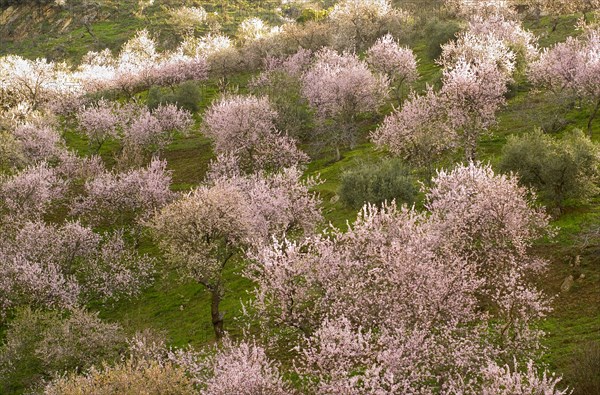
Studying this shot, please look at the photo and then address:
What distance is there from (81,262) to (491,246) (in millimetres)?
39473

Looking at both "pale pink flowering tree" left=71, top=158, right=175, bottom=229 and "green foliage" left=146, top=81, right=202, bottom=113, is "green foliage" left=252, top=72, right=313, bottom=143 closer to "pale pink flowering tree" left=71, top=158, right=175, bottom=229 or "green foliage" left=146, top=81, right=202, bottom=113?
"green foliage" left=146, top=81, right=202, bottom=113

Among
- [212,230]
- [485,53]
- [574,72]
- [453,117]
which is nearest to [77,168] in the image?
[212,230]

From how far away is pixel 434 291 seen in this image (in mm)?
24547

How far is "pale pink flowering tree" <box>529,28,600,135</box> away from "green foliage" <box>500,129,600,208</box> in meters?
14.0

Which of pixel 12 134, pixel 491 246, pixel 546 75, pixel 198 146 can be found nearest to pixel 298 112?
pixel 198 146

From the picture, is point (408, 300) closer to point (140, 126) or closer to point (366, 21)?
point (140, 126)

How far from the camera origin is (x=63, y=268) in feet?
168

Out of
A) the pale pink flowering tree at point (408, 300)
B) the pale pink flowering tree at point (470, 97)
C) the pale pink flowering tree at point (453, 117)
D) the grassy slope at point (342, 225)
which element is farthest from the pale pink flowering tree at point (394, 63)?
the pale pink flowering tree at point (408, 300)

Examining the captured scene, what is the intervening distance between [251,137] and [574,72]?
4024cm

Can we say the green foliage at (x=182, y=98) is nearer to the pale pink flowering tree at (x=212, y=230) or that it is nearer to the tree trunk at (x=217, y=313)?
the pale pink flowering tree at (x=212, y=230)

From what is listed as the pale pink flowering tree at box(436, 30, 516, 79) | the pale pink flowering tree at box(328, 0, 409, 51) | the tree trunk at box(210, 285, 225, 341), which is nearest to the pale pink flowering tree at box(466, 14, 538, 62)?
the pale pink flowering tree at box(436, 30, 516, 79)

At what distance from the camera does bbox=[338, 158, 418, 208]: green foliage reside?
4691 cm

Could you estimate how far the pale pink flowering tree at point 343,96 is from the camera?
70812mm

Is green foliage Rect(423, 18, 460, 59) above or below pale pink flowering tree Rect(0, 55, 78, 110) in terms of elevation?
above
